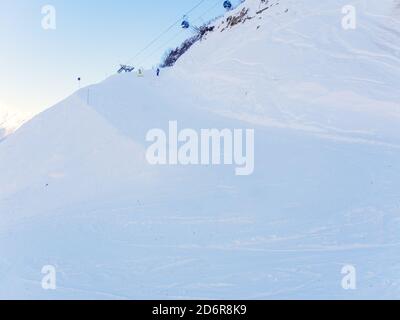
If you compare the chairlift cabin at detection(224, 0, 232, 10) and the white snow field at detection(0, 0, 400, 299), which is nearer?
the white snow field at detection(0, 0, 400, 299)

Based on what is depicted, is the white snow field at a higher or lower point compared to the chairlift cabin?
lower

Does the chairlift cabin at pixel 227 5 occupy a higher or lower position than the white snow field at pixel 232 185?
higher

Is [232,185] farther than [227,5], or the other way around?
[227,5]

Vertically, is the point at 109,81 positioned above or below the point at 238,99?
above

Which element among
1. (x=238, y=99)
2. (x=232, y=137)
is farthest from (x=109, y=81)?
(x=232, y=137)

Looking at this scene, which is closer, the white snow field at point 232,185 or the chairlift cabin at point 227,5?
the white snow field at point 232,185

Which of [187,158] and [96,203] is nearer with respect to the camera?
[96,203]

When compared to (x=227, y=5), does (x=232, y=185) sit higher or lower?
lower

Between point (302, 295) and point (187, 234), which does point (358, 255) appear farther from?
point (187, 234)
